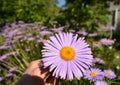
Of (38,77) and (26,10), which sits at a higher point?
(38,77)

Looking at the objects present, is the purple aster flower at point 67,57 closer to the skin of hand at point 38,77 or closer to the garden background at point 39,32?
the skin of hand at point 38,77

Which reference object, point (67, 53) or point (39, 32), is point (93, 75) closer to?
point (67, 53)

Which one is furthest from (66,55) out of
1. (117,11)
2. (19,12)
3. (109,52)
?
(117,11)

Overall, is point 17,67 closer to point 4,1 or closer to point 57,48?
point 57,48

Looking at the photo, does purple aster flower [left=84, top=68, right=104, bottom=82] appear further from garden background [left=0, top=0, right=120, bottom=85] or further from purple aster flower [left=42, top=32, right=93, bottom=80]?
purple aster flower [left=42, top=32, right=93, bottom=80]

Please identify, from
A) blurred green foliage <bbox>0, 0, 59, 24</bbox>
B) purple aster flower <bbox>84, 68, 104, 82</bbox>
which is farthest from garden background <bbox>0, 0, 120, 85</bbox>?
purple aster flower <bbox>84, 68, 104, 82</bbox>

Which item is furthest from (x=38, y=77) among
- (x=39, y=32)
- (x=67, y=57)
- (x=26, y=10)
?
(x=26, y=10)
